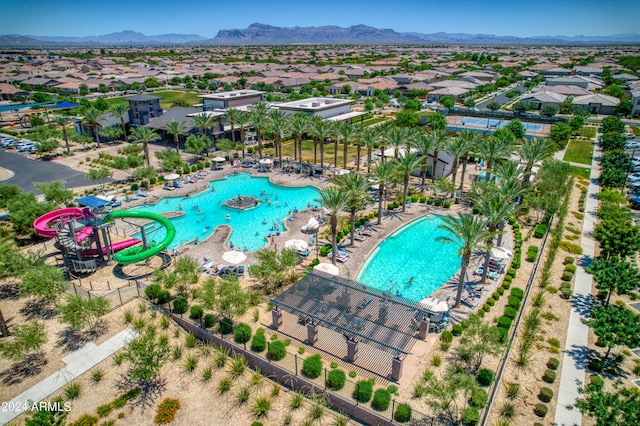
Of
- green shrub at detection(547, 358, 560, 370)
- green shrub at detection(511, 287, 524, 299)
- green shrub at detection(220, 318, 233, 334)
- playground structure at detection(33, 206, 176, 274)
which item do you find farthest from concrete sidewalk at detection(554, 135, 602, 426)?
playground structure at detection(33, 206, 176, 274)

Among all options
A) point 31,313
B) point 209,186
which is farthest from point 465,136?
point 31,313

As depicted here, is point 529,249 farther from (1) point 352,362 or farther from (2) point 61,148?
(2) point 61,148

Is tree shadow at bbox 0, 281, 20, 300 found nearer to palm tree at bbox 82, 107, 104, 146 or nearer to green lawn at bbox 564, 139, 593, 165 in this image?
palm tree at bbox 82, 107, 104, 146

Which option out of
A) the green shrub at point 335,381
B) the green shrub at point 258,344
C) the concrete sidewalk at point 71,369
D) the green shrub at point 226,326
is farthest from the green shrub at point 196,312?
the green shrub at point 335,381

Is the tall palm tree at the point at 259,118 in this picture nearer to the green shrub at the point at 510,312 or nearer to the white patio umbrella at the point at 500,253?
the white patio umbrella at the point at 500,253

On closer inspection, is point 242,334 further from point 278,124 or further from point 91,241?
point 278,124
